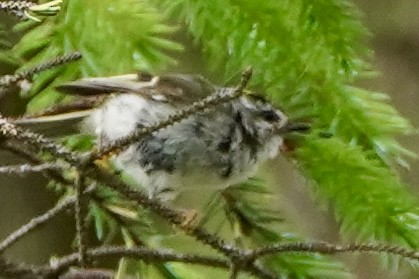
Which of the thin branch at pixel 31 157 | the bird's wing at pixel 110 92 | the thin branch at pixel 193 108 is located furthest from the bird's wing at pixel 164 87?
the thin branch at pixel 193 108

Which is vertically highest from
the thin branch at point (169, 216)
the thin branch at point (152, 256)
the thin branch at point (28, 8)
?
the thin branch at point (28, 8)

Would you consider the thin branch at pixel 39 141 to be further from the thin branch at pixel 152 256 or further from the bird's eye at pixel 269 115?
the bird's eye at pixel 269 115

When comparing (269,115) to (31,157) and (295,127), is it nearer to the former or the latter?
(295,127)

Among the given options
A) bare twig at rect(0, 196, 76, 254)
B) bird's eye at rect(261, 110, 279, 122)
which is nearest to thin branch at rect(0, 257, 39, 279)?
bare twig at rect(0, 196, 76, 254)

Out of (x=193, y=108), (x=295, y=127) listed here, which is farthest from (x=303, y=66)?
(x=193, y=108)

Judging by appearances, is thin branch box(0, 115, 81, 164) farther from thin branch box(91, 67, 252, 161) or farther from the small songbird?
the small songbird

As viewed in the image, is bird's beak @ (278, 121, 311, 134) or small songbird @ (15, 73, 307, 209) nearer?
bird's beak @ (278, 121, 311, 134)
